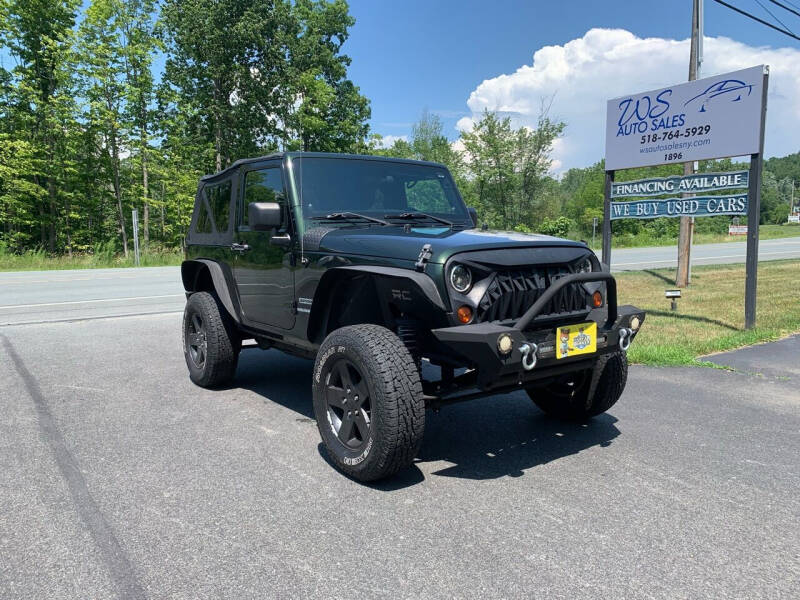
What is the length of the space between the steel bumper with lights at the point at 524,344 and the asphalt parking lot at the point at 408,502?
0.65 meters

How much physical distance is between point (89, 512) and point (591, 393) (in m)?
3.12

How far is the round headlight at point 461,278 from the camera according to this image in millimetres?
3189

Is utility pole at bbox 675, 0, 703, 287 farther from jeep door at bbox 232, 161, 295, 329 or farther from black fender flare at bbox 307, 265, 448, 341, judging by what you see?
black fender flare at bbox 307, 265, 448, 341

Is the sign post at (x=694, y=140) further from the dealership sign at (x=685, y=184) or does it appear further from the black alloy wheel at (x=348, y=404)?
the black alloy wheel at (x=348, y=404)

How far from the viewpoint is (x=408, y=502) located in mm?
3137

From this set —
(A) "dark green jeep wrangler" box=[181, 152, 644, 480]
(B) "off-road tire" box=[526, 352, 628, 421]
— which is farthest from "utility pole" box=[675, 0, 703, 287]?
(A) "dark green jeep wrangler" box=[181, 152, 644, 480]

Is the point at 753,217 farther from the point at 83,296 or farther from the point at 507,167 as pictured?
the point at 507,167

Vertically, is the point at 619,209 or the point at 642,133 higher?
the point at 642,133

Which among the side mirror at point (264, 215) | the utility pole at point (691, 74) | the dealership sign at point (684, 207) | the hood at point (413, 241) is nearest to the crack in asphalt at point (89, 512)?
the side mirror at point (264, 215)

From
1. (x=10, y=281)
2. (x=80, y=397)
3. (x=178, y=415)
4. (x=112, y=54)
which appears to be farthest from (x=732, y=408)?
(x=112, y=54)

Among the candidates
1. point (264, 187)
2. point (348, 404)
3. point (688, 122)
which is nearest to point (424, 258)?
point (348, 404)

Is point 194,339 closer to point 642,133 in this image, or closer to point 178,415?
point 178,415

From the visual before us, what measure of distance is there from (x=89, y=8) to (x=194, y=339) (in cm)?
2796

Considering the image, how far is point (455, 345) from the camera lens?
121 inches
